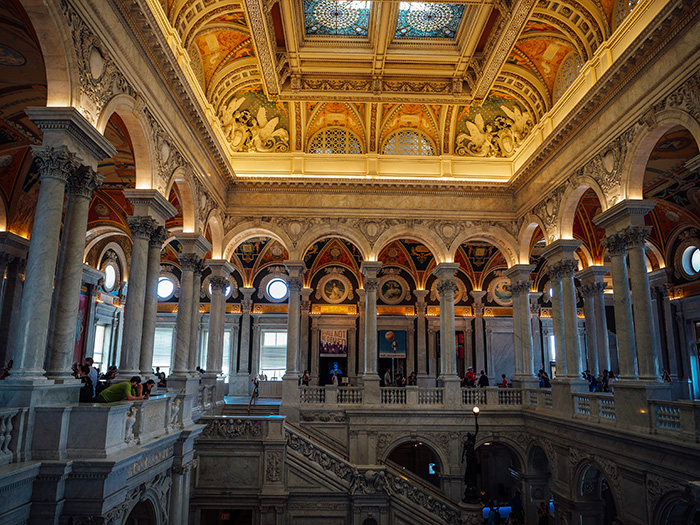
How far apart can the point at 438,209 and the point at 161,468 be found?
12884 millimetres

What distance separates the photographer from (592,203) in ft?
62.4

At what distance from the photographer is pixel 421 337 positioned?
25.8 meters

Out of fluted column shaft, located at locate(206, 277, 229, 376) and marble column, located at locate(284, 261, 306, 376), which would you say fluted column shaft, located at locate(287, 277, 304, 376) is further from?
fluted column shaft, located at locate(206, 277, 229, 376)

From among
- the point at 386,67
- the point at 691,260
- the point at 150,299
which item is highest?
the point at 386,67

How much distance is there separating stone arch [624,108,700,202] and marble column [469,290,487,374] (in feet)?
47.0

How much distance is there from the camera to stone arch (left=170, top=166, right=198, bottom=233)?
14.0 meters

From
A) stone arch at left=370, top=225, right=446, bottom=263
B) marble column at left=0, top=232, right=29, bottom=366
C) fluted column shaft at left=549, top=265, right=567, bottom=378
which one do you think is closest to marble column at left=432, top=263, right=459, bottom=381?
stone arch at left=370, top=225, right=446, bottom=263

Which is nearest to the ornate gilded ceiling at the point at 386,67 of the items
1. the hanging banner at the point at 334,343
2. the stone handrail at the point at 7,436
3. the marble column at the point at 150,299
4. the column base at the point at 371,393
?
the marble column at the point at 150,299

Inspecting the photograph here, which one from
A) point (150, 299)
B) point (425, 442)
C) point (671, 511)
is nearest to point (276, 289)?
point (425, 442)

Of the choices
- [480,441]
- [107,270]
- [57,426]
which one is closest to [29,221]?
[107,270]

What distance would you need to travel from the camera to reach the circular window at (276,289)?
26.4m

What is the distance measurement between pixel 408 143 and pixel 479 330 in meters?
10.7

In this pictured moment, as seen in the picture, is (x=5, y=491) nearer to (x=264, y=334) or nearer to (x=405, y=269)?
(x=264, y=334)

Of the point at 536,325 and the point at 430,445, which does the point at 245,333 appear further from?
the point at 536,325
